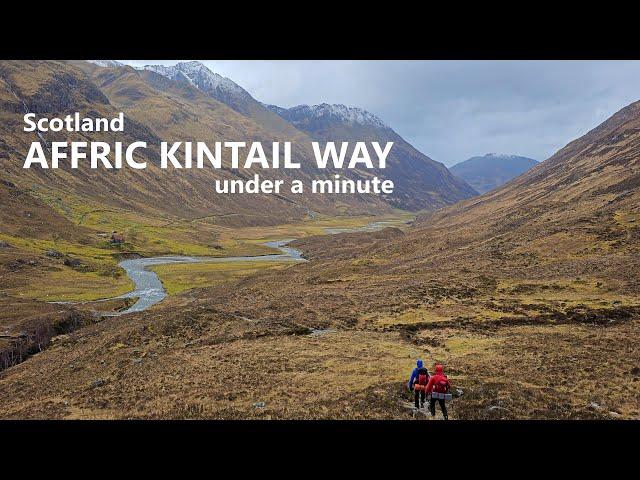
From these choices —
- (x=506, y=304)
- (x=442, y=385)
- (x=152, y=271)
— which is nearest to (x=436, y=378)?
(x=442, y=385)

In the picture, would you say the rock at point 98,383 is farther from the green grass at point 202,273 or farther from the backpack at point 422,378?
the green grass at point 202,273

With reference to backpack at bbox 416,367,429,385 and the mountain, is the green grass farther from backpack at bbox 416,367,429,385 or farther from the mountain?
backpack at bbox 416,367,429,385

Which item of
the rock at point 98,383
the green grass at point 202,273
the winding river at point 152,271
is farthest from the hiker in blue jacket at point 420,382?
the green grass at point 202,273

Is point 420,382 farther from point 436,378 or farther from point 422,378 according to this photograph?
point 436,378

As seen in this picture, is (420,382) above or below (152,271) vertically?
below

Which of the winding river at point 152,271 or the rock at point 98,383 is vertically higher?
the winding river at point 152,271

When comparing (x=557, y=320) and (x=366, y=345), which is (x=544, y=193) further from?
(x=366, y=345)

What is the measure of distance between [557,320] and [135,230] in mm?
162241

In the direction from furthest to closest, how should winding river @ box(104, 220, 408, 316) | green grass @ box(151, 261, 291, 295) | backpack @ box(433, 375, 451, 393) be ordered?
green grass @ box(151, 261, 291, 295) < winding river @ box(104, 220, 408, 316) < backpack @ box(433, 375, 451, 393)

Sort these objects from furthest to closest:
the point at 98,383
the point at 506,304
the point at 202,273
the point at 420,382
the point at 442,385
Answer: the point at 202,273, the point at 506,304, the point at 98,383, the point at 420,382, the point at 442,385

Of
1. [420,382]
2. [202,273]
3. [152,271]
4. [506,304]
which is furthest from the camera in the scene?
[152,271]

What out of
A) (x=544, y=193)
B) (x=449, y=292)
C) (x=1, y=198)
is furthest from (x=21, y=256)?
(x=544, y=193)

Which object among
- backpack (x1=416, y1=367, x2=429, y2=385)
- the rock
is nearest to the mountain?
backpack (x1=416, y1=367, x2=429, y2=385)

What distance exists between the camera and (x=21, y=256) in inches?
4082
